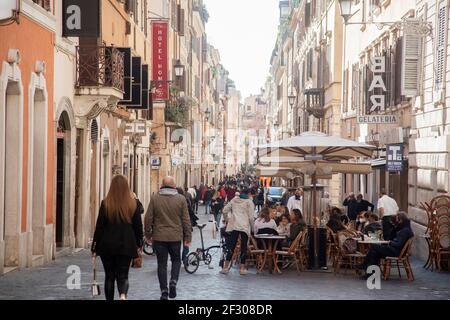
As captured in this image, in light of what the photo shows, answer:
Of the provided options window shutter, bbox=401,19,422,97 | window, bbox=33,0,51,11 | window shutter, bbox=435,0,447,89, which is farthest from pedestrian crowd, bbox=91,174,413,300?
window shutter, bbox=401,19,422,97

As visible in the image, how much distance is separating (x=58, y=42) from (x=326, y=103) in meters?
27.6

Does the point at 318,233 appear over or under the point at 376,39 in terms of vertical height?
under

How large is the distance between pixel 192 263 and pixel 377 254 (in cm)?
329

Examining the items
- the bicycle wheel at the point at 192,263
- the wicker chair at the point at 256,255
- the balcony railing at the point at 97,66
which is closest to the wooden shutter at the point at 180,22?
the balcony railing at the point at 97,66

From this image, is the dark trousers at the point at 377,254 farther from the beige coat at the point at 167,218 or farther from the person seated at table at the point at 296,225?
the beige coat at the point at 167,218

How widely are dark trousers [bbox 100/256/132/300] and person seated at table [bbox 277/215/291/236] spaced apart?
9.14 m

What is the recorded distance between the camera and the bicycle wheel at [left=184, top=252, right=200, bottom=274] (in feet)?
61.0

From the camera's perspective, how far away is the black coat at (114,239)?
11938 millimetres

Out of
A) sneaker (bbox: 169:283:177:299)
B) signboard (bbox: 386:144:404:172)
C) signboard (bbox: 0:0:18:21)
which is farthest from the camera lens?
signboard (bbox: 386:144:404:172)

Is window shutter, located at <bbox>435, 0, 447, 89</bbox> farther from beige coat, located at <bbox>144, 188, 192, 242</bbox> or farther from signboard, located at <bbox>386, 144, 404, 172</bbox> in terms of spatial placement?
beige coat, located at <bbox>144, 188, 192, 242</bbox>

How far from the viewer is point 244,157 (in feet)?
604

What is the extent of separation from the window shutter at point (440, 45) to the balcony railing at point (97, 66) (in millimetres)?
7331
